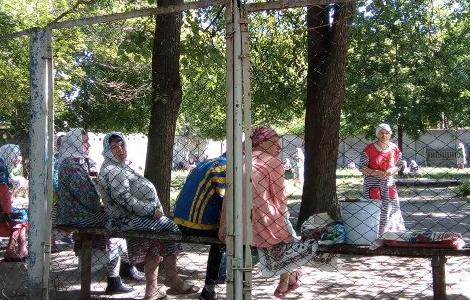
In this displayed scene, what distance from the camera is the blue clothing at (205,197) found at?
16.8 feet

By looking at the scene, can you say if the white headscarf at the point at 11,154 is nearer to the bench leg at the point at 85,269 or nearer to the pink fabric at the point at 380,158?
the bench leg at the point at 85,269

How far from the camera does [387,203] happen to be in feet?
26.3

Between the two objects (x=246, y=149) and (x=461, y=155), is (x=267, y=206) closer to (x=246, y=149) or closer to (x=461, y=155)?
(x=246, y=149)

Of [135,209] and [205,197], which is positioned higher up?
Result: [205,197]

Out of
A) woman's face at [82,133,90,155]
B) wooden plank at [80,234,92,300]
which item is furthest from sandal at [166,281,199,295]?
woman's face at [82,133,90,155]

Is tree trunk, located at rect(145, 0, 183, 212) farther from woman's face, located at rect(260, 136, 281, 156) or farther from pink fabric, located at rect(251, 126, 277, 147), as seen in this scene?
woman's face, located at rect(260, 136, 281, 156)

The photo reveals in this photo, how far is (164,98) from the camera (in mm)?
7648

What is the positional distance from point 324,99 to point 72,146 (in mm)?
3937

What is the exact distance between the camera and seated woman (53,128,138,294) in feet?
19.0

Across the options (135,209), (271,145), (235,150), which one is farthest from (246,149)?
(135,209)

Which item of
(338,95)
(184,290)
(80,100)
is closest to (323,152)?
(338,95)

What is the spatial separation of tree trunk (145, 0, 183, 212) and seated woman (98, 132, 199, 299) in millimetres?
2129

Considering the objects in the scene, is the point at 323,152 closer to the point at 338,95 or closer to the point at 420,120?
the point at 338,95

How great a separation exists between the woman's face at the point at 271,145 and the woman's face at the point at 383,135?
3481 millimetres
